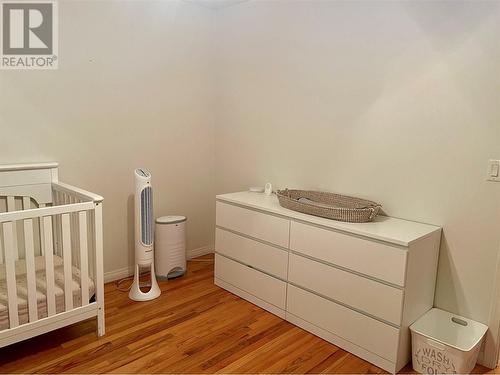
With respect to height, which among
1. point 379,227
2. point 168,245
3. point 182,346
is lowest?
point 182,346

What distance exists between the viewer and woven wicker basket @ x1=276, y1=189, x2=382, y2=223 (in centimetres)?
240

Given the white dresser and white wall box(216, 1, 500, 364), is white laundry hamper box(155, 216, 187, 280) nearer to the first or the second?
the white dresser

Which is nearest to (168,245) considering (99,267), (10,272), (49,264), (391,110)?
(99,267)

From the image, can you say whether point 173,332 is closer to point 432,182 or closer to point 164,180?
point 164,180

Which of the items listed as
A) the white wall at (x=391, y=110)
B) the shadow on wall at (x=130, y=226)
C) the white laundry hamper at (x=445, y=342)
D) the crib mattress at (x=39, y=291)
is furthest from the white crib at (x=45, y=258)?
the white laundry hamper at (x=445, y=342)

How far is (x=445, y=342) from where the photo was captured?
2.17 m

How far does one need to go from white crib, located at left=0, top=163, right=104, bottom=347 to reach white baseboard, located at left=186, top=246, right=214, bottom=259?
131 cm

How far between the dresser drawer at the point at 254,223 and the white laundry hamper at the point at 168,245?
1.35ft

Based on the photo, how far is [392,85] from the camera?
2531 millimetres

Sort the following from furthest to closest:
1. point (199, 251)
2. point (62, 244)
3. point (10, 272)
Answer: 1. point (199, 251)
2. point (62, 244)
3. point (10, 272)

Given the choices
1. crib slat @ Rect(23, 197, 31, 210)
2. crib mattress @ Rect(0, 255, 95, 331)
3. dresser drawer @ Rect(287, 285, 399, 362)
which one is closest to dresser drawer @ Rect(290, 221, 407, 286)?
dresser drawer @ Rect(287, 285, 399, 362)

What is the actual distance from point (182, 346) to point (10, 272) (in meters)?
1.05

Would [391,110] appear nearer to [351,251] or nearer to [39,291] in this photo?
[351,251]

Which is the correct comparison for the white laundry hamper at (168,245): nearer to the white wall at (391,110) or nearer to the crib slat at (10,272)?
the white wall at (391,110)
